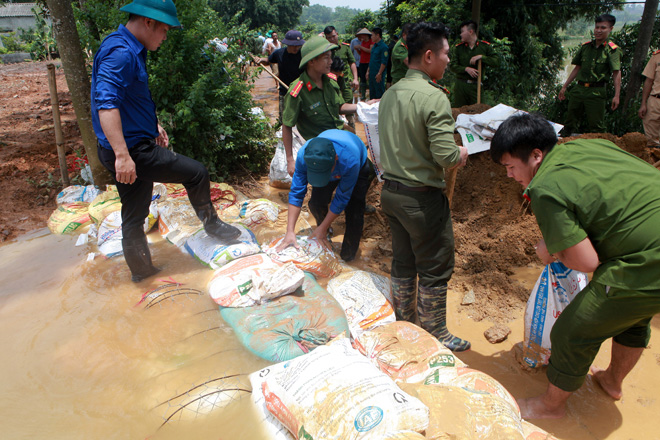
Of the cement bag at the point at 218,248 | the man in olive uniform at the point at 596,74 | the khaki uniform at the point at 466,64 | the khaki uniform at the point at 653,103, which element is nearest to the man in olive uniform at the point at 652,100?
the khaki uniform at the point at 653,103

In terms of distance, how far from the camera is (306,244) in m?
2.77

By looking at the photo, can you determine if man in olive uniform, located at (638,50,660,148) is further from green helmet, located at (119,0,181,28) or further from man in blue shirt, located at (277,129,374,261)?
green helmet, located at (119,0,181,28)

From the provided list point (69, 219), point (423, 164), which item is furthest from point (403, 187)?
point (69, 219)

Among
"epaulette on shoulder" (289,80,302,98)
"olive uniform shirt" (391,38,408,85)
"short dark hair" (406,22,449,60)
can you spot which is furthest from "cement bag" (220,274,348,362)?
"olive uniform shirt" (391,38,408,85)

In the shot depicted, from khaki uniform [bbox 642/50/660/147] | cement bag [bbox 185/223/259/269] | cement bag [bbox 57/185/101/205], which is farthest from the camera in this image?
khaki uniform [bbox 642/50/660/147]

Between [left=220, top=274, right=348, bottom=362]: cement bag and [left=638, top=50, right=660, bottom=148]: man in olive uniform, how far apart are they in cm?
417

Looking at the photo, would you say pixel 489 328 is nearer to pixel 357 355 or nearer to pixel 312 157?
pixel 357 355

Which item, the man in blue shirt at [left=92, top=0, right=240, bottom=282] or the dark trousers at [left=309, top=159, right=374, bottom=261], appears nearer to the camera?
the man in blue shirt at [left=92, top=0, right=240, bottom=282]

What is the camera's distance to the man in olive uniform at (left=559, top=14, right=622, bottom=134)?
4.67 m

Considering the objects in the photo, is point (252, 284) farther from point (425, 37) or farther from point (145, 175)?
point (425, 37)

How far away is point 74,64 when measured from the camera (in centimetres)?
376

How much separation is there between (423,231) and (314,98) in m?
1.65

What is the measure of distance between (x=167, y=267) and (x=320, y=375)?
1808 millimetres

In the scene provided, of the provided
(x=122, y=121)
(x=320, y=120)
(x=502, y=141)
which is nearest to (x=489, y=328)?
(x=502, y=141)
